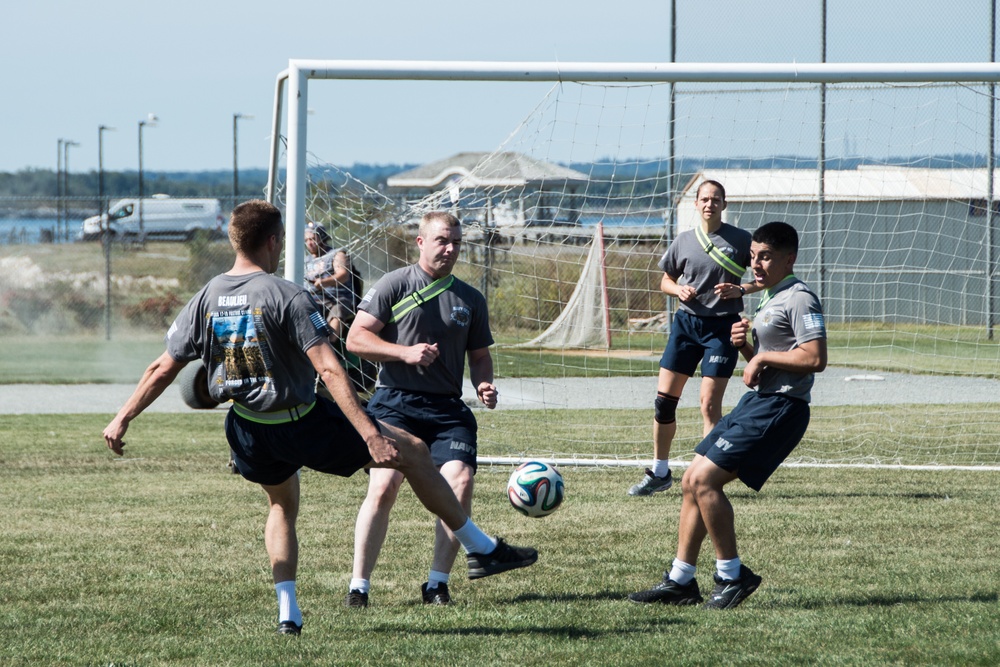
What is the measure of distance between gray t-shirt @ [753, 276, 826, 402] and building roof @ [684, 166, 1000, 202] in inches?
253

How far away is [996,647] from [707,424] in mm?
4060

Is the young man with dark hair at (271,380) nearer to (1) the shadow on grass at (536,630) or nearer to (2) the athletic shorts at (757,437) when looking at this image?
(1) the shadow on grass at (536,630)

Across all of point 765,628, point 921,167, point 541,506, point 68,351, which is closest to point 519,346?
point 921,167

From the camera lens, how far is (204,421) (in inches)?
534

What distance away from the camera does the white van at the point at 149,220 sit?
24625 millimetres

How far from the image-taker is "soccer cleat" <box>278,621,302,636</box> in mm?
5223

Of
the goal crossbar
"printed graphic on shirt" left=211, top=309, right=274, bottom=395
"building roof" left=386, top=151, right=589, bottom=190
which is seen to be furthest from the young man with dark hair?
"building roof" left=386, top=151, right=589, bottom=190

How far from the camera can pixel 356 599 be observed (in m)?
5.79

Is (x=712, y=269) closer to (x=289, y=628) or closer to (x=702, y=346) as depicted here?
(x=702, y=346)

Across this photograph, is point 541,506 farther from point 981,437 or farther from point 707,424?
point 981,437

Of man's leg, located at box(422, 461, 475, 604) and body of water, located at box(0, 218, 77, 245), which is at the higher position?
body of water, located at box(0, 218, 77, 245)

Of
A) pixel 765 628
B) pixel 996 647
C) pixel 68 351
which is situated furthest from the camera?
pixel 68 351

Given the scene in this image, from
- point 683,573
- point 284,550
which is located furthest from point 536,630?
point 284,550

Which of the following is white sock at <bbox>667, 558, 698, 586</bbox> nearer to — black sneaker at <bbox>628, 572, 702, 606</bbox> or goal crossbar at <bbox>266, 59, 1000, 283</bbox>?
black sneaker at <bbox>628, 572, 702, 606</bbox>
